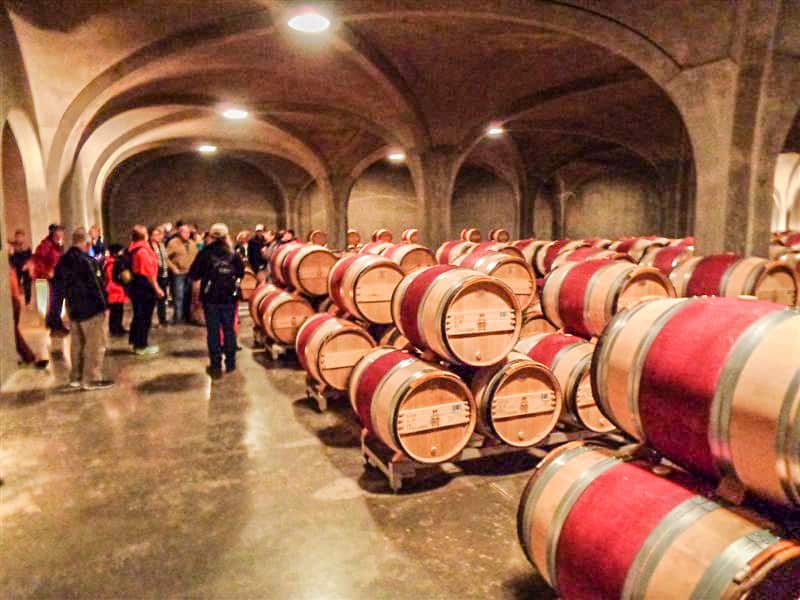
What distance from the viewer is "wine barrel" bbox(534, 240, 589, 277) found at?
29.2ft

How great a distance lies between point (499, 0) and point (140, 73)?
20.7 ft

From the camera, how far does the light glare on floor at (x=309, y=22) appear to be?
26.3 ft

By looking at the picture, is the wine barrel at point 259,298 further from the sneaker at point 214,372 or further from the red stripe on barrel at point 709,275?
the red stripe on barrel at point 709,275

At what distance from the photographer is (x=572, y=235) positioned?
2677 centimetres

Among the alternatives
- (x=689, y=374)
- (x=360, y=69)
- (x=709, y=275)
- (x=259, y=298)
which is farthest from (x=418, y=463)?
(x=360, y=69)

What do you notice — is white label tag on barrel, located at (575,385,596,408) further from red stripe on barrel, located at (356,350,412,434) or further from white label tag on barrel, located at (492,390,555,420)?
red stripe on barrel, located at (356,350,412,434)

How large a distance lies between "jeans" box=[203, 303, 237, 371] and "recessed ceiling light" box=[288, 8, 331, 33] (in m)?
4.11

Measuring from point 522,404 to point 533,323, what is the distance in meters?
1.95

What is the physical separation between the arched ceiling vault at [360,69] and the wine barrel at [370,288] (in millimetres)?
4058

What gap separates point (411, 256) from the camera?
7734mm

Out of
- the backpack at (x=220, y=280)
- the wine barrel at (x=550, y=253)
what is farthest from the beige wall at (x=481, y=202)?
the backpack at (x=220, y=280)

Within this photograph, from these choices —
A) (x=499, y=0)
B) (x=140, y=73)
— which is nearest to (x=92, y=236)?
(x=140, y=73)

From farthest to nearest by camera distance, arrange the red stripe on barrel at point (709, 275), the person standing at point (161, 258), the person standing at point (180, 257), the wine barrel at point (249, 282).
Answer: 1. the wine barrel at point (249, 282)
2. the person standing at point (180, 257)
3. the person standing at point (161, 258)
4. the red stripe on barrel at point (709, 275)

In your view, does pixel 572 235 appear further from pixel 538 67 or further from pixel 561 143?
pixel 538 67
